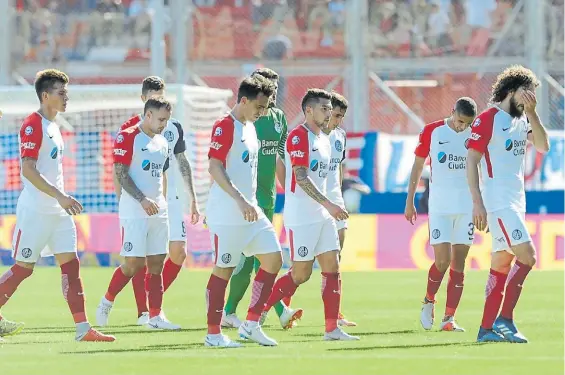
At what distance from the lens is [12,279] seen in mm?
11328

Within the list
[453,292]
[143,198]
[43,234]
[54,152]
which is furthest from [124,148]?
[453,292]

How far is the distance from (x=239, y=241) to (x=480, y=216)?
72.8 inches

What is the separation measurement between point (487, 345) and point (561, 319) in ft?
9.22

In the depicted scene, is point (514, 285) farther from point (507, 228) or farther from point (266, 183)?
point (266, 183)

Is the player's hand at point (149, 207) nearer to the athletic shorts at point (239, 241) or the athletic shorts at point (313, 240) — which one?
the athletic shorts at point (239, 241)

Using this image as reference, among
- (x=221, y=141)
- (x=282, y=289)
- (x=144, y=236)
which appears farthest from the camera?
(x=144, y=236)

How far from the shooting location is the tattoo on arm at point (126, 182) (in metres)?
11.5

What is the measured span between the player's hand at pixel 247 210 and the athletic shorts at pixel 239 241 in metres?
0.31

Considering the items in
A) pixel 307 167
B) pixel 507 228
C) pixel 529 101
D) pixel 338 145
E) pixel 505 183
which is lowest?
pixel 507 228

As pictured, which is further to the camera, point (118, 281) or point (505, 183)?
point (118, 281)

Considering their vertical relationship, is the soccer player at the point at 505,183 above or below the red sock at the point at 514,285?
above

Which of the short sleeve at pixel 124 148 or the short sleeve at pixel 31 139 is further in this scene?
the short sleeve at pixel 124 148

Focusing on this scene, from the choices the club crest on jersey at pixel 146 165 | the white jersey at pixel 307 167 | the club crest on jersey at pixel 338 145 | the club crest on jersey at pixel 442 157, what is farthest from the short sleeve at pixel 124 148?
the club crest on jersey at pixel 442 157

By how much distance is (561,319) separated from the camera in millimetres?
13141
